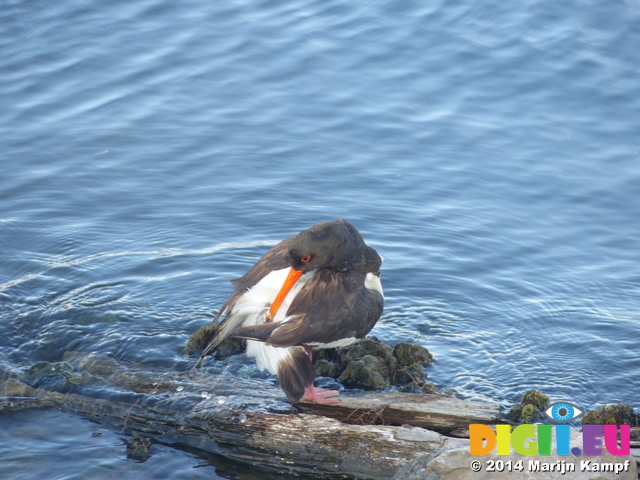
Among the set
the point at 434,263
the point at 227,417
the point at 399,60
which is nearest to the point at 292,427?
the point at 227,417

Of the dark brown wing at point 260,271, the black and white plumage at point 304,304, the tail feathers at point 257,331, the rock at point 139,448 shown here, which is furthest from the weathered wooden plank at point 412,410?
the rock at point 139,448

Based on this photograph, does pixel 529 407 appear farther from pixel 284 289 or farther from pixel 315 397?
pixel 284 289

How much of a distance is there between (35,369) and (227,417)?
1936mm

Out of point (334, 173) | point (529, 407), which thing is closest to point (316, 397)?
point (529, 407)

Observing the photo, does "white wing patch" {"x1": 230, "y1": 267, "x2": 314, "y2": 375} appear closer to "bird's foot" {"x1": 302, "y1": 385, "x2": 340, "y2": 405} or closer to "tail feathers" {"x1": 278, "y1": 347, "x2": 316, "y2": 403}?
"tail feathers" {"x1": 278, "y1": 347, "x2": 316, "y2": 403}

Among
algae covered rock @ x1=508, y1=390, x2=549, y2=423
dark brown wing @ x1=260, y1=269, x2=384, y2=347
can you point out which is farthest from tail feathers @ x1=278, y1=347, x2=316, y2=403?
algae covered rock @ x1=508, y1=390, x2=549, y2=423

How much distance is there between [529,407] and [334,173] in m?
5.32

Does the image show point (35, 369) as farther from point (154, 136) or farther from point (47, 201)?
point (154, 136)

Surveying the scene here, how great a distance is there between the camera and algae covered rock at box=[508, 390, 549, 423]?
20.8 ft

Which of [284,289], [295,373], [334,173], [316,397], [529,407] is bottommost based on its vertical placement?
[529,407]

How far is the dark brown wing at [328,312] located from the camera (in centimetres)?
609

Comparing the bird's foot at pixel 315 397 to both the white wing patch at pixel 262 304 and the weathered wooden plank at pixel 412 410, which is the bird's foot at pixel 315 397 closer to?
the weathered wooden plank at pixel 412 410

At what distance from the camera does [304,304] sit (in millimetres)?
6375

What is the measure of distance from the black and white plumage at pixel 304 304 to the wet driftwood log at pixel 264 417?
0.83ft
